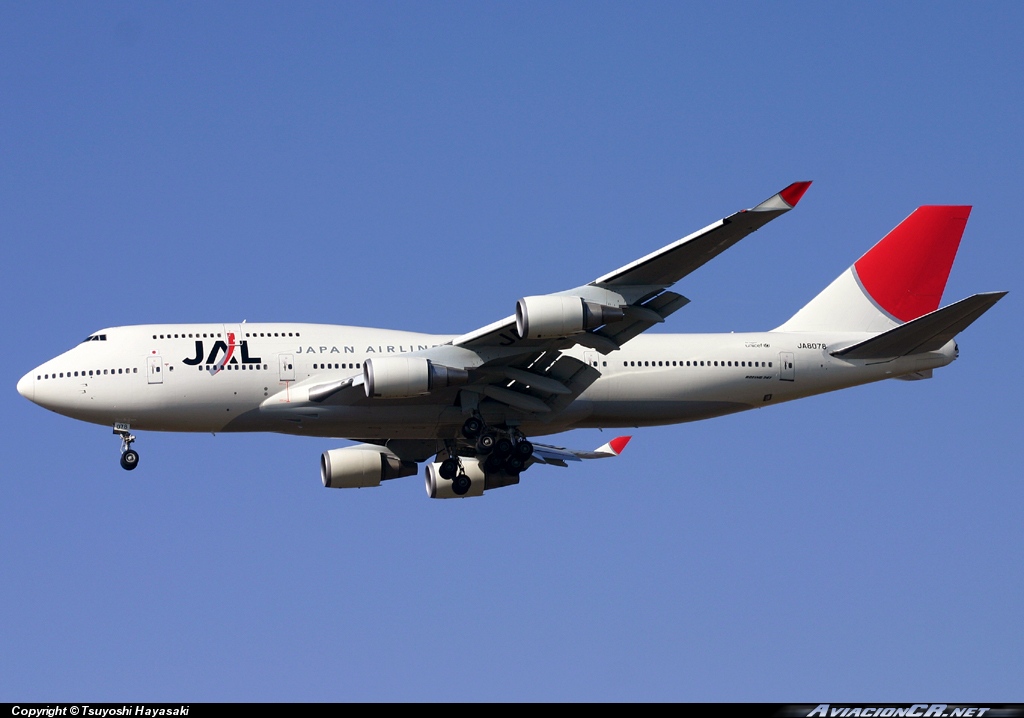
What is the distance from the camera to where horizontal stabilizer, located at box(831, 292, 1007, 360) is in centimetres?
4004

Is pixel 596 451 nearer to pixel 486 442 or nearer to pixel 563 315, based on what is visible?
pixel 486 442

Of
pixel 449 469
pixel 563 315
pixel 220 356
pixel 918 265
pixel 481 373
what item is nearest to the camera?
pixel 563 315

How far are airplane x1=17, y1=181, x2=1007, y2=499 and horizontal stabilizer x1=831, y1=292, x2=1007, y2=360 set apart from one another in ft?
0.18

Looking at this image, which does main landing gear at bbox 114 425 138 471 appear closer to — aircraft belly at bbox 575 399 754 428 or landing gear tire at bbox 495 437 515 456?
landing gear tire at bbox 495 437 515 456

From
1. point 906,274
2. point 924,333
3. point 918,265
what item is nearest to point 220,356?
point 924,333

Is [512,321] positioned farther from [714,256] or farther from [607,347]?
[714,256]

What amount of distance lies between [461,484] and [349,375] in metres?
4.71

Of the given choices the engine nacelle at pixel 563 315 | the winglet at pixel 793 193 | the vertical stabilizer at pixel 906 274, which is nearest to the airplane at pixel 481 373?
the engine nacelle at pixel 563 315

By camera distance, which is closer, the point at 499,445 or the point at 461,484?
the point at 499,445

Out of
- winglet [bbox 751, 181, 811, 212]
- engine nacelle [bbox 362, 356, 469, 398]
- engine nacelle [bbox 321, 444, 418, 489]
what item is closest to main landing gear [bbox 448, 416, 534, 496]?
engine nacelle [bbox 362, 356, 469, 398]

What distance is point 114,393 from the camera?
41.1 metres

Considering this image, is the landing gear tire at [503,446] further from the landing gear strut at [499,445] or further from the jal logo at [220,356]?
the jal logo at [220,356]

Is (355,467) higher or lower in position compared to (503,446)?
higher

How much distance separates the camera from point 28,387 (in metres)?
41.9
